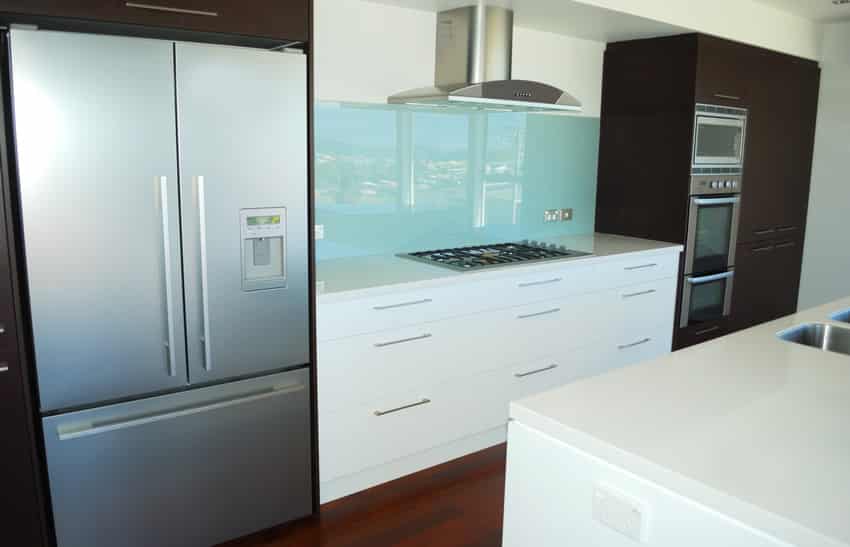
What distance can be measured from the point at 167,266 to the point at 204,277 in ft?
0.42

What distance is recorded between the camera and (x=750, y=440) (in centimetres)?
137

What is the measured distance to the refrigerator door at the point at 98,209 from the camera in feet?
6.38

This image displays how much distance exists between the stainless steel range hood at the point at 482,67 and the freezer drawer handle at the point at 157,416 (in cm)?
150

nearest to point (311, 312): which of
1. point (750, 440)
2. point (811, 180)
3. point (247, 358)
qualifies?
point (247, 358)

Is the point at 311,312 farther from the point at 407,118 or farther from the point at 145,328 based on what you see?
the point at 407,118

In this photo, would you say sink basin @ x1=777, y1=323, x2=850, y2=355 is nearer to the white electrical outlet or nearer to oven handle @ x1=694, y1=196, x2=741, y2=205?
the white electrical outlet

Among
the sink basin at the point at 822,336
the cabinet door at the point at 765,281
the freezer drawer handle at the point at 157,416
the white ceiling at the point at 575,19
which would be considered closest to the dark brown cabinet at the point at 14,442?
the freezer drawer handle at the point at 157,416

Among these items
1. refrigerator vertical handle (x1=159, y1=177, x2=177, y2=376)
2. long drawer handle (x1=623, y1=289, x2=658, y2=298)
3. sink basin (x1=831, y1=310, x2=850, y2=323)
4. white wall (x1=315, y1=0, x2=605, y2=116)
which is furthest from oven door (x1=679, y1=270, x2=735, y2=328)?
refrigerator vertical handle (x1=159, y1=177, x2=177, y2=376)

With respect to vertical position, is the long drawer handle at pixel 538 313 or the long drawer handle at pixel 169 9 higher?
the long drawer handle at pixel 169 9

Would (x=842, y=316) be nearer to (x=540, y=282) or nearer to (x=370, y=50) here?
(x=540, y=282)

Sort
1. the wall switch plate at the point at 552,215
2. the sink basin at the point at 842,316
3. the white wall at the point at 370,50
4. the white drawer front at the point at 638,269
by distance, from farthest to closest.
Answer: the wall switch plate at the point at 552,215 < the white drawer front at the point at 638,269 < the white wall at the point at 370,50 < the sink basin at the point at 842,316

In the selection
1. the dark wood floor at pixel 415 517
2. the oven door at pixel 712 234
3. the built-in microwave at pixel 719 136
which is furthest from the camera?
the oven door at pixel 712 234

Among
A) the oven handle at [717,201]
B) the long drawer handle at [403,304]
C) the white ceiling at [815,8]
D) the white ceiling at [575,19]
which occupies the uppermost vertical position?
the white ceiling at [815,8]

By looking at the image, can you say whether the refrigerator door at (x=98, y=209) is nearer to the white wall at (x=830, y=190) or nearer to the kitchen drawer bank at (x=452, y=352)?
the kitchen drawer bank at (x=452, y=352)
